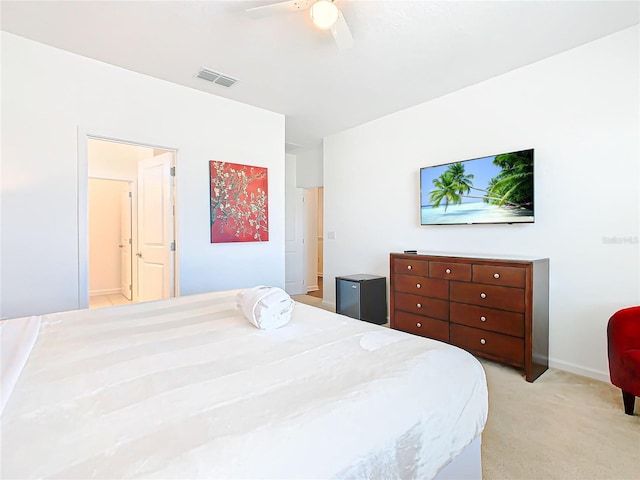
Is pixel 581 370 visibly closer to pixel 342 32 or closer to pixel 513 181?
pixel 513 181

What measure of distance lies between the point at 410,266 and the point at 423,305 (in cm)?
42

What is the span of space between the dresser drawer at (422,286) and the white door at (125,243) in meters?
4.77

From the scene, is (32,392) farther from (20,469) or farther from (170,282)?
(170,282)

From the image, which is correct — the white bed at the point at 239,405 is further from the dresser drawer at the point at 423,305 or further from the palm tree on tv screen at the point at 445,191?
the palm tree on tv screen at the point at 445,191

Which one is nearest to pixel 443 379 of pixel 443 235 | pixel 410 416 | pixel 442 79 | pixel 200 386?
pixel 410 416

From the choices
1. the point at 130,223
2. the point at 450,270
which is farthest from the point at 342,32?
the point at 130,223

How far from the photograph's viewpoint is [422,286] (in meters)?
3.26

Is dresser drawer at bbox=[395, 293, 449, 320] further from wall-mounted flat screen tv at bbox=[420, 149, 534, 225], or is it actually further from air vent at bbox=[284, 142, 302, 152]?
air vent at bbox=[284, 142, 302, 152]

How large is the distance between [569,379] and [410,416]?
8.01 ft

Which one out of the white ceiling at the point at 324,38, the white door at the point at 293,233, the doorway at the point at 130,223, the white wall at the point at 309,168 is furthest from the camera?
the white door at the point at 293,233

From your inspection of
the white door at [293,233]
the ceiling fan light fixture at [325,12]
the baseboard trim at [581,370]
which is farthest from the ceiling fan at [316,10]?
the white door at [293,233]

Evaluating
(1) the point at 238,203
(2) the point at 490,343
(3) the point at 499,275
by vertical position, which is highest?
(1) the point at 238,203

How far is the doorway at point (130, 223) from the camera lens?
3.50 meters

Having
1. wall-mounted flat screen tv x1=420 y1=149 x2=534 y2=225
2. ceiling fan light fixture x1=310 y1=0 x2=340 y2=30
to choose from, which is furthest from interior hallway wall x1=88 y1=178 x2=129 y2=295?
wall-mounted flat screen tv x1=420 y1=149 x2=534 y2=225
